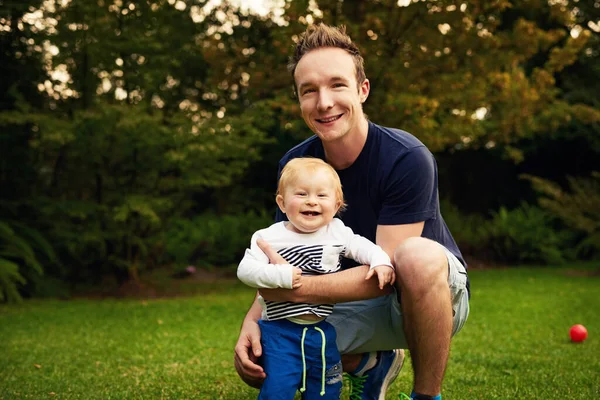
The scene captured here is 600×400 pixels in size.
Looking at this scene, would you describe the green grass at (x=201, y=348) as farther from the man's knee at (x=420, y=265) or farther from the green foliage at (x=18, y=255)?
→ the man's knee at (x=420, y=265)

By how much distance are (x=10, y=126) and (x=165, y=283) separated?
2.77 metres

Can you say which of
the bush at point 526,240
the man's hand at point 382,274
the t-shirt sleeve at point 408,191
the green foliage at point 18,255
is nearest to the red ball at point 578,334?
the t-shirt sleeve at point 408,191

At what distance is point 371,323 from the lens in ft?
9.83

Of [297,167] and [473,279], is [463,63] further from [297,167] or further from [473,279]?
[297,167]

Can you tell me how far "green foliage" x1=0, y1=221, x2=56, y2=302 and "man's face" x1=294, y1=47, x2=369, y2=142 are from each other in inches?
197

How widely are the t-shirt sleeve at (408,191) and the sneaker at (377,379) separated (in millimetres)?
724

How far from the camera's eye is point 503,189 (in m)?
13.9

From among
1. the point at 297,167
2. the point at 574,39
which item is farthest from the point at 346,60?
the point at 574,39

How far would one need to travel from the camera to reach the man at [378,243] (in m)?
2.62

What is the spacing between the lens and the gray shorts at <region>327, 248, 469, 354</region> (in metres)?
2.94

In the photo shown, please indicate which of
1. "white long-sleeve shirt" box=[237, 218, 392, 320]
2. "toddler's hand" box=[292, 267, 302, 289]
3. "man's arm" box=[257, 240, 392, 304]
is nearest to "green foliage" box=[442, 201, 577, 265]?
"white long-sleeve shirt" box=[237, 218, 392, 320]

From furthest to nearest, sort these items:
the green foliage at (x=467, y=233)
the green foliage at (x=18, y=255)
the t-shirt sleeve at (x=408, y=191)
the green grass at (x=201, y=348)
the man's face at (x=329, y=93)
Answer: the green foliage at (x=467, y=233), the green foliage at (x=18, y=255), the green grass at (x=201, y=348), the man's face at (x=329, y=93), the t-shirt sleeve at (x=408, y=191)

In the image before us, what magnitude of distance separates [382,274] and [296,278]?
33cm

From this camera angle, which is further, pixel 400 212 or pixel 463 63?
pixel 463 63
